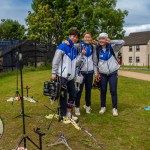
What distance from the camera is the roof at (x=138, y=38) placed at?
237 feet

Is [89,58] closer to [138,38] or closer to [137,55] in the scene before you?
[137,55]

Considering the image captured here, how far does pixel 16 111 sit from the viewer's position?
925 cm

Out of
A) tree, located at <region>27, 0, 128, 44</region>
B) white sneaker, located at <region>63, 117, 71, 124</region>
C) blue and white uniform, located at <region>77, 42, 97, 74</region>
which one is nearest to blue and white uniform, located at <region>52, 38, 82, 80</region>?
blue and white uniform, located at <region>77, 42, 97, 74</region>

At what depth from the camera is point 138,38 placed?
74562 mm

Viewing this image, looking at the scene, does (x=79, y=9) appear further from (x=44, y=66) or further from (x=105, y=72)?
(x=105, y=72)

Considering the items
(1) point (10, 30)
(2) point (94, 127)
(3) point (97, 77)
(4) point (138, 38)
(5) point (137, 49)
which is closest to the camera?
(2) point (94, 127)

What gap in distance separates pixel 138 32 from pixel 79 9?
1490 inches

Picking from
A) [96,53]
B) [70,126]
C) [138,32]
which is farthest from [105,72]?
[138,32]

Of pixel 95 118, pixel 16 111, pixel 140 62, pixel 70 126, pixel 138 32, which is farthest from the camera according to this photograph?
pixel 138 32

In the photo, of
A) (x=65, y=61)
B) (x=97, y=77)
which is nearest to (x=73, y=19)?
(x=97, y=77)

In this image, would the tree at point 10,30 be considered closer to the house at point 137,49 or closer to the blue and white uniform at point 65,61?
the house at point 137,49

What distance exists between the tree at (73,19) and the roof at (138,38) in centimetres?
3170

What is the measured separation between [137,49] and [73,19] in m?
35.8

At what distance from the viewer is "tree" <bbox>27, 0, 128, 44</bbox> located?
40.2m
